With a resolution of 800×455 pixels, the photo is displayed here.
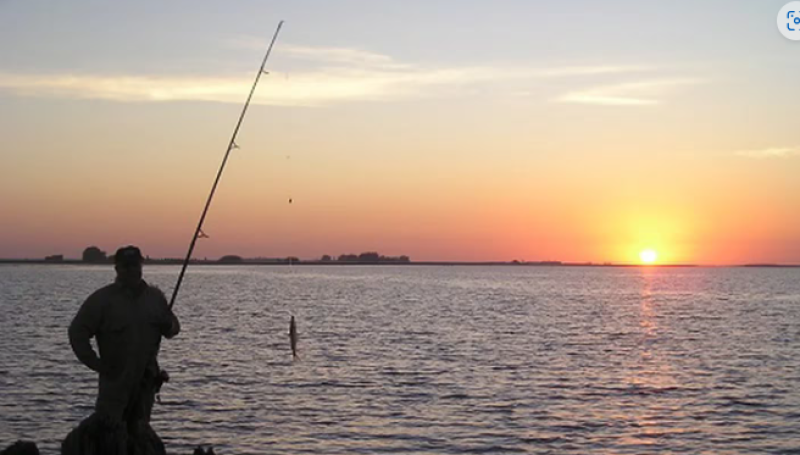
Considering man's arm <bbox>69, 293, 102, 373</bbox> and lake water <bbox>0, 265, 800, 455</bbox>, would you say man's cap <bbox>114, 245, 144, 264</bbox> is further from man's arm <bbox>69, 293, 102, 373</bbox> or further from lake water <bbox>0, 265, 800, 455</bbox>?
lake water <bbox>0, 265, 800, 455</bbox>

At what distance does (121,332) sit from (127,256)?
Result: 71 centimetres

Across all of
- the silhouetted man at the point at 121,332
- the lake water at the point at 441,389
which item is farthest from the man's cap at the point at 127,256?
the lake water at the point at 441,389

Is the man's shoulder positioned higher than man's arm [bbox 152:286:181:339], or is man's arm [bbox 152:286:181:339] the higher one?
the man's shoulder

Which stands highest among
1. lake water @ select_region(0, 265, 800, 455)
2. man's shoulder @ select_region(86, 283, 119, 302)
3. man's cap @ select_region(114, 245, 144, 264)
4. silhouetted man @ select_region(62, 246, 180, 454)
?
man's cap @ select_region(114, 245, 144, 264)

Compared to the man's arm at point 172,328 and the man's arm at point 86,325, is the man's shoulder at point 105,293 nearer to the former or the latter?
the man's arm at point 86,325

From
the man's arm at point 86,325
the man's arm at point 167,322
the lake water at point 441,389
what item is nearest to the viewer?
the man's arm at point 86,325

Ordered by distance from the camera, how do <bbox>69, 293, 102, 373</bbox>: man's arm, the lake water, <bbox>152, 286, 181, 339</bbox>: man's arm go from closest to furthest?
<bbox>69, 293, 102, 373</bbox>: man's arm < <bbox>152, 286, 181, 339</bbox>: man's arm < the lake water

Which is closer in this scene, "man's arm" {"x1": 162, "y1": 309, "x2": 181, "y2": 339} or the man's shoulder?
the man's shoulder

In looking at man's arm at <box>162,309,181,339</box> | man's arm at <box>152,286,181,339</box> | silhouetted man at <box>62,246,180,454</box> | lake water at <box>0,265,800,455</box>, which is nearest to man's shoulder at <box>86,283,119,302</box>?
silhouetted man at <box>62,246,180,454</box>

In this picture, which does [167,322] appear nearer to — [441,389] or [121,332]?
[121,332]

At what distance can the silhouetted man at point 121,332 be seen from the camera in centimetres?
920

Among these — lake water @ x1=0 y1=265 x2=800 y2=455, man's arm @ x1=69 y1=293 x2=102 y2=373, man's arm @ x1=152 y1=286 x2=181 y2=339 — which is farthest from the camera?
lake water @ x1=0 y1=265 x2=800 y2=455

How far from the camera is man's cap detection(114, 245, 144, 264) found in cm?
927

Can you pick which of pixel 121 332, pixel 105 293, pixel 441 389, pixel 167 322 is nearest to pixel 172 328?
pixel 167 322
